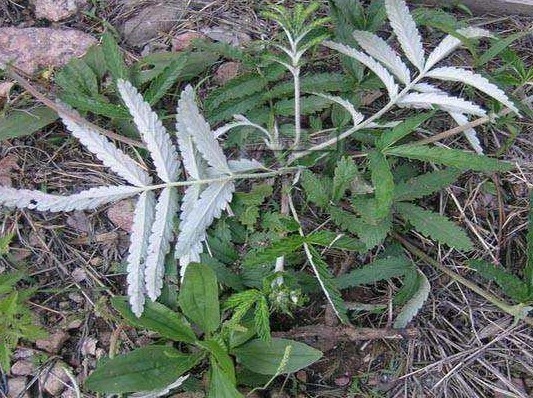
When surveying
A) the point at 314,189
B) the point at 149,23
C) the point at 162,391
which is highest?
the point at 149,23

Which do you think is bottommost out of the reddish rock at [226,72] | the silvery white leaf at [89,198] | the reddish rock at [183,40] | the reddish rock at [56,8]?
the silvery white leaf at [89,198]

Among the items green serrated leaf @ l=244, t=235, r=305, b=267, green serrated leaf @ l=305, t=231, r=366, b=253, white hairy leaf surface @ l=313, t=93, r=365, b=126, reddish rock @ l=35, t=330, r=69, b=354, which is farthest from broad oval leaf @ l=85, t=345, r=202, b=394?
white hairy leaf surface @ l=313, t=93, r=365, b=126

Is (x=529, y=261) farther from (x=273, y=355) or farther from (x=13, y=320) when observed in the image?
(x=13, y=320)

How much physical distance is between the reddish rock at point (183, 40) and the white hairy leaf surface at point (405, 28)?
0.69m

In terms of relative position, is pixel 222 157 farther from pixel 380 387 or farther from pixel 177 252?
pixel 380 387

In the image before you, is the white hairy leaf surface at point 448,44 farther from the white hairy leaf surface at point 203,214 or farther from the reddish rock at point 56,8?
the reddish rock at point 56,8

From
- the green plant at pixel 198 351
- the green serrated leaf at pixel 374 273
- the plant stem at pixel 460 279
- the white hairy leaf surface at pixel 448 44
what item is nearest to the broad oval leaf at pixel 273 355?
the green plant at pixel 198 351

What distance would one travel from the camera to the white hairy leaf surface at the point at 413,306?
6.24ft

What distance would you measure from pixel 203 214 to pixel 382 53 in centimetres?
74

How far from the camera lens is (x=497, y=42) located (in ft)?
6.59

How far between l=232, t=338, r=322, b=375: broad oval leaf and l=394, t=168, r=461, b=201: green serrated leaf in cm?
53

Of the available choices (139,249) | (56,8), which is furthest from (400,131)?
(56,8)

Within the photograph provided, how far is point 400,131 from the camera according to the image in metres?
1.76

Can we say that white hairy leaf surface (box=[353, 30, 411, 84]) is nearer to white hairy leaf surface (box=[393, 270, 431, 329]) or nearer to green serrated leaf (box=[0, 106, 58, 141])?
white hairy leaf surface (box=[393, 270, 431, 329])
